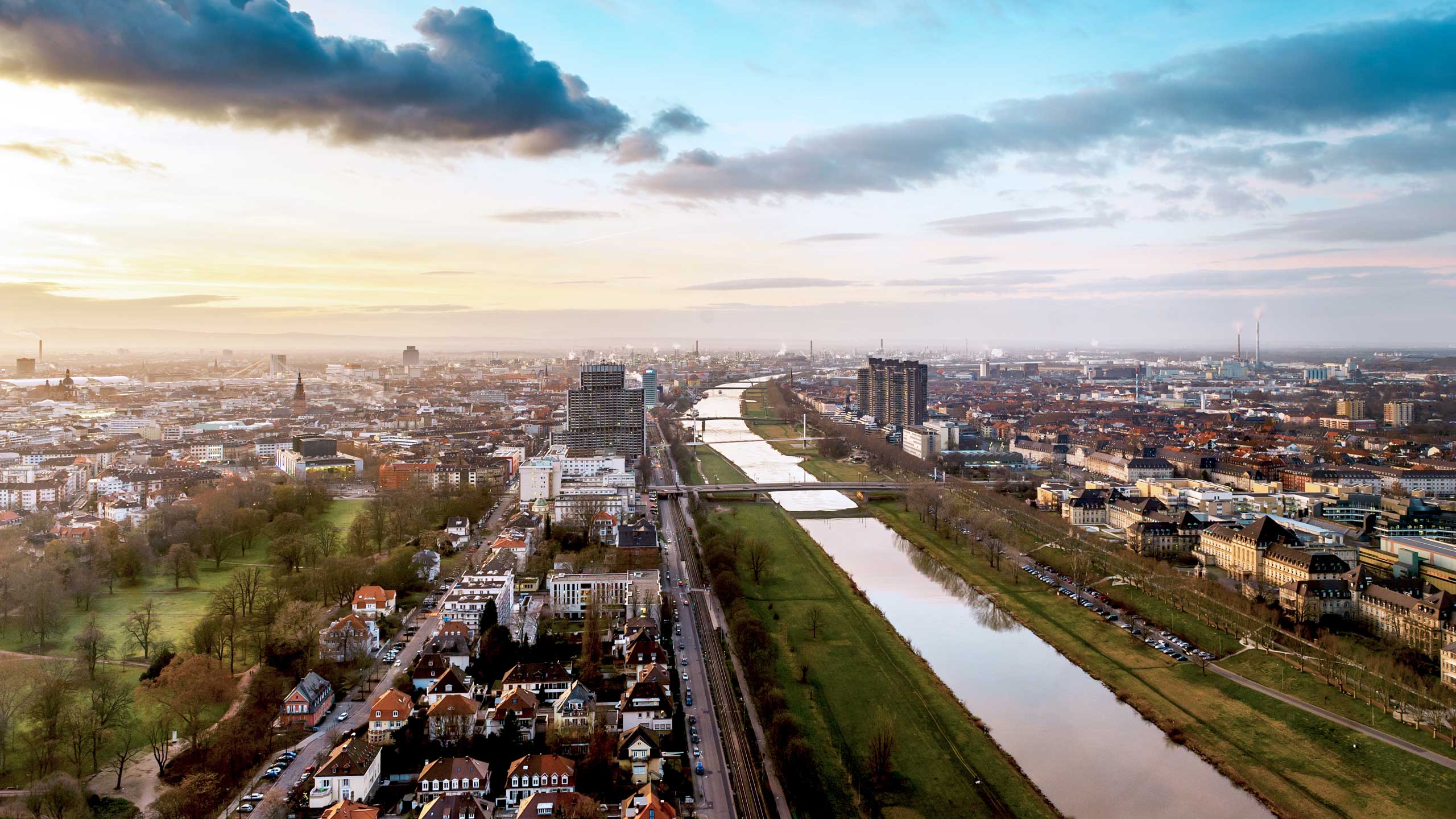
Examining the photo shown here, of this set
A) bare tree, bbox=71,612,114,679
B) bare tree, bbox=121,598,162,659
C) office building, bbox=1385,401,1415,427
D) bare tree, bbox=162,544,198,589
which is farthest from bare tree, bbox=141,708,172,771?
office building, bbox=1385,401,1415,427

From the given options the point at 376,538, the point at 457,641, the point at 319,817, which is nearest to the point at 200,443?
the point at 376,538

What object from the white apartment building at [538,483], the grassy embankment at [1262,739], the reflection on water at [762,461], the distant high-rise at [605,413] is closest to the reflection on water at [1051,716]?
the grassy embankment at [1262,739]

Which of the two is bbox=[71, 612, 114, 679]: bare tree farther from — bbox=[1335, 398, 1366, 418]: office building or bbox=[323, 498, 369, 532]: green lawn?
bbox=[1335, 398, 1366, 418]: office building

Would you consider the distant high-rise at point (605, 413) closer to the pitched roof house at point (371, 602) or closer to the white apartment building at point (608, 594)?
the white apartment building at point (608, 594)

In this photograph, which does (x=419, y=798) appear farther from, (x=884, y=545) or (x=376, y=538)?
(x=884, y=545)

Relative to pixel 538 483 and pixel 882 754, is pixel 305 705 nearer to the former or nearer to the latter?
pixel 882 754
